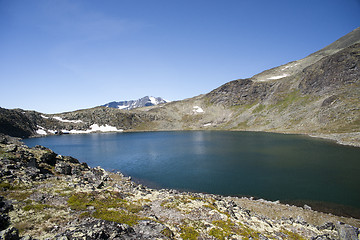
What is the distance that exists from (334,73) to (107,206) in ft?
647

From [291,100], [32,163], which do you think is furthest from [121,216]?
[291,100]

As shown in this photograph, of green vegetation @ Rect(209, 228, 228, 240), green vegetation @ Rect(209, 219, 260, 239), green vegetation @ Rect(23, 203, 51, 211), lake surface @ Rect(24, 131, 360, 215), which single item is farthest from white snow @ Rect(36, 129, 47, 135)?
green vegetation @ Rect(209, 228, 228, 240)

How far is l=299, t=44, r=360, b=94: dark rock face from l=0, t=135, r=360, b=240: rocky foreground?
162 meters

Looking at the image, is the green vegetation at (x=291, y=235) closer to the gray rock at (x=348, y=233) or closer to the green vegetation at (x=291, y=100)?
the gray rock at (x=348, y=233)

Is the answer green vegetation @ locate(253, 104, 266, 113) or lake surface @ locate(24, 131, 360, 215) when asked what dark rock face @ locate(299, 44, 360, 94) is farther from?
lake surface @ locate(24, 131, 360, 215)

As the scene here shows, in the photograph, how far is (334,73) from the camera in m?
151

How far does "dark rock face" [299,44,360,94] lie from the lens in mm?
140750

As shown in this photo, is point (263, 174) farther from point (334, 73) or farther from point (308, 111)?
point (334, 73)

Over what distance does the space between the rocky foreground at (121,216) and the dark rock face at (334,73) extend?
162369 millimetres

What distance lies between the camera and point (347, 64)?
484 feet

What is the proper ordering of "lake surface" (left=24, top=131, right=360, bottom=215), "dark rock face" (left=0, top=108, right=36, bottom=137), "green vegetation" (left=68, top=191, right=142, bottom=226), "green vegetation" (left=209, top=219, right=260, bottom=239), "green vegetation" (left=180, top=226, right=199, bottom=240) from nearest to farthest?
1. "green vegetation" (left=180, top=226, right=199, bottom=240)
2. "green vegetation" (left=209, top=219, right=260, bottom=239)
3. "green vegetation" (left=68, top=191, right=142, bottom=226)
4. "lake surface" (left=24, top=131, right=360, bottom=215)
5. "dark rock face" (left=0, top=108, right=36, bottom=137)

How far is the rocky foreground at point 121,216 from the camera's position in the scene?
13.6m

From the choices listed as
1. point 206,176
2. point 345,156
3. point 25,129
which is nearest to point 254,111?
point 345,156

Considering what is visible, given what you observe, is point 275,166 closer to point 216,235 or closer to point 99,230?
point 216,235
